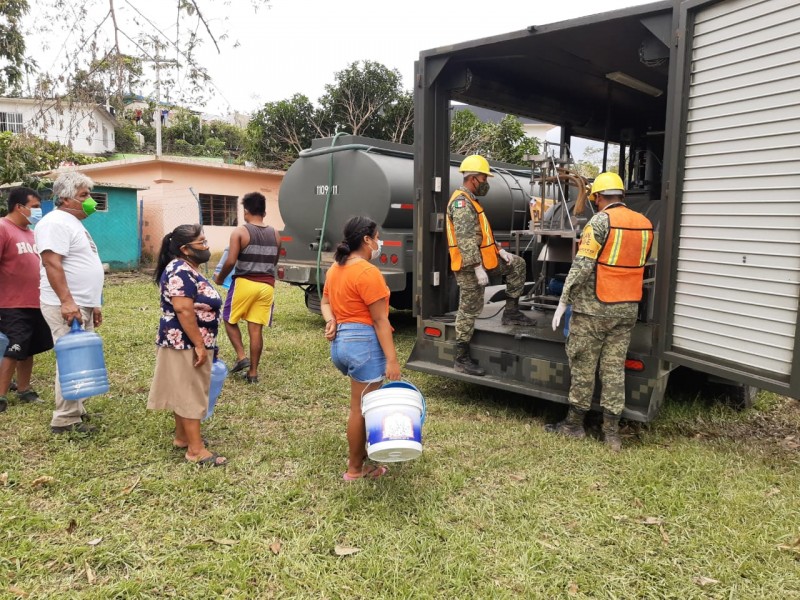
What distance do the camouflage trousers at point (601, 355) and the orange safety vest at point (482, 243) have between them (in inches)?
35.6

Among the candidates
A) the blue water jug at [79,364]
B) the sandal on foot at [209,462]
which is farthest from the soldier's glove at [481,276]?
the blue water jug at [79,364]

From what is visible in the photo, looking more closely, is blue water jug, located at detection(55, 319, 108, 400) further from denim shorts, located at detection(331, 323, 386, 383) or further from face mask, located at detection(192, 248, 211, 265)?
denim shorts, located at detection(331, 323, 386, 383)

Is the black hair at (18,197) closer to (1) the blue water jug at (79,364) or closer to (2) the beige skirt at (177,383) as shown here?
(1) the blue water jug at (79,364)

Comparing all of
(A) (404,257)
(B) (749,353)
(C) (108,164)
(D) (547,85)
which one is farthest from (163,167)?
(B) (749,353)

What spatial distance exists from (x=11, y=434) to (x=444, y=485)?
2.94m

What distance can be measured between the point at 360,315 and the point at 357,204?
3913mm

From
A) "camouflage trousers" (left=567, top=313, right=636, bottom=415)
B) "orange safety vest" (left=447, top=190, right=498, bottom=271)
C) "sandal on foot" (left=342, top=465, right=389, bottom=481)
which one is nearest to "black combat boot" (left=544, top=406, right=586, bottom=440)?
"camouflage trousers" (left=567, top=313, right=636, bottom=415)

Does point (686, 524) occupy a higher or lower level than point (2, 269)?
lower

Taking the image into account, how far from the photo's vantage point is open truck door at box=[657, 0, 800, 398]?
119 inches

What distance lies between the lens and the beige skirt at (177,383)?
3412mm

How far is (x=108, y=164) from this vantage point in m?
14.5

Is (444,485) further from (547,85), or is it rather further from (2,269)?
(547,85)

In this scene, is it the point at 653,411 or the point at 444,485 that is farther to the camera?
the point at 653,411

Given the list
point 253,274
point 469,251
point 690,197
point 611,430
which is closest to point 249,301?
point 253,274
